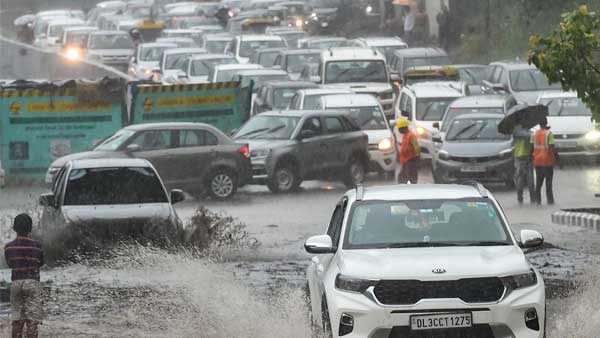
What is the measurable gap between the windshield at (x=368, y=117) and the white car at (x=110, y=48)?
88.1 feet

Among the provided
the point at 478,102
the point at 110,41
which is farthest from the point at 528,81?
the point at 110,41

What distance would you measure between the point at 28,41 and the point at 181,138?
43.4m

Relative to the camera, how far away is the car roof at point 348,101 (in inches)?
1273

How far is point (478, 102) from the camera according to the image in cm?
3148

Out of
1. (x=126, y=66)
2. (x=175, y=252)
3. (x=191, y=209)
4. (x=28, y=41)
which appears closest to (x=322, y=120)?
(x=191, y=209)

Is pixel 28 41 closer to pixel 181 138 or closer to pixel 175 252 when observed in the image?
pixel 181 138

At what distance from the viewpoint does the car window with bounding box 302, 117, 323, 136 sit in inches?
1169

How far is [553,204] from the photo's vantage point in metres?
26.0

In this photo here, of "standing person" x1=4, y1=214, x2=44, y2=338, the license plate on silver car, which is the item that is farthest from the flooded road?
the license plate on silver car

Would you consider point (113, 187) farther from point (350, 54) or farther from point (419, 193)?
point (350, 54)

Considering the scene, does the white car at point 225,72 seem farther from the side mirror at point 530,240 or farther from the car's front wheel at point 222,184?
the side mirror at point 530,240

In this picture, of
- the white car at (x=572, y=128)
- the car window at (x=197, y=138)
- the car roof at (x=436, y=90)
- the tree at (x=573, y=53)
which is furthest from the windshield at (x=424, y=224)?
the car roof at (x=436, y=90)

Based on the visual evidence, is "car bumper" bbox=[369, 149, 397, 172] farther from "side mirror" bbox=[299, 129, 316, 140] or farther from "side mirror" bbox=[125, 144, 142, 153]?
"side mirror" bbox=[125, 144, 142, 153]

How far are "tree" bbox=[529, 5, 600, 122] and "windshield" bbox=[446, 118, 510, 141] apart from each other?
9.75 metres
